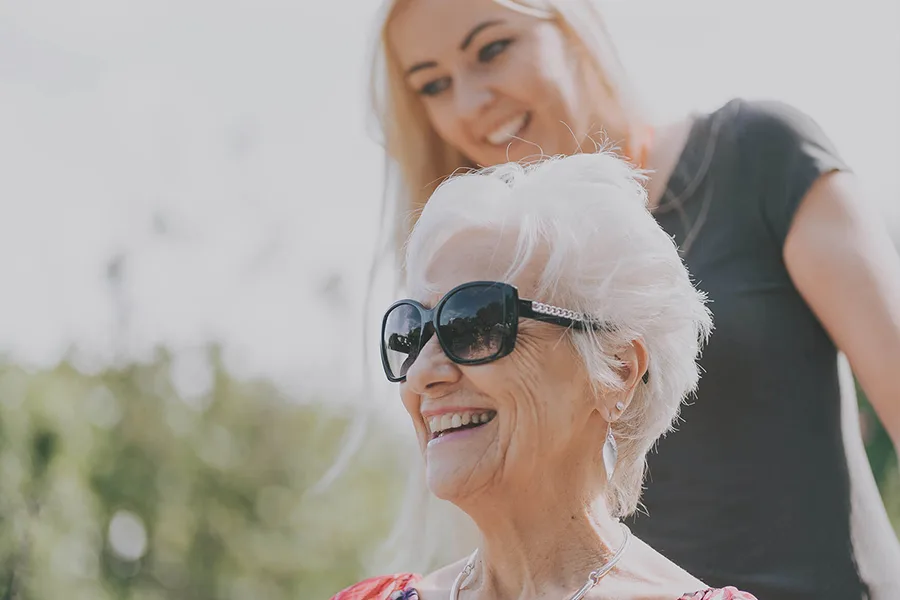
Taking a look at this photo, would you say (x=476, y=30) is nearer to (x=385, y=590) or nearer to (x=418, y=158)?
(x=418, y=158)

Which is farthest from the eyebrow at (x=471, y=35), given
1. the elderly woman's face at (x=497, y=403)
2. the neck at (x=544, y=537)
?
the neck at (x=544, y=537)

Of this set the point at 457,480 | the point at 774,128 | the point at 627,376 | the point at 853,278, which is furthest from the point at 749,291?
the point at 457,480

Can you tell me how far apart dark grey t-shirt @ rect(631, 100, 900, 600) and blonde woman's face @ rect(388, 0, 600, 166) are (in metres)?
0.49

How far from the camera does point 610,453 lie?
87.0 inches

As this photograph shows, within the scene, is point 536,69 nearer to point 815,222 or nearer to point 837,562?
point 815,222

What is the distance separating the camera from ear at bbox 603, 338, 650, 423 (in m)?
2.13

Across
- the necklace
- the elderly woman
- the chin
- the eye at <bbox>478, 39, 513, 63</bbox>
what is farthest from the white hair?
the eye at <bbox>478, 39, 513, 63</bbox>

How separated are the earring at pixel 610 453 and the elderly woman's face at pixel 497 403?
72mm

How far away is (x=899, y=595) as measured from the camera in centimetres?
256

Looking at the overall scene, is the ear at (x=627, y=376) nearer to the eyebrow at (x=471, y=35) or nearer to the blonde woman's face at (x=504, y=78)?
the blonde woman's face at (x=504, y=78)

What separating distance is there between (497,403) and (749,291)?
0.92 m

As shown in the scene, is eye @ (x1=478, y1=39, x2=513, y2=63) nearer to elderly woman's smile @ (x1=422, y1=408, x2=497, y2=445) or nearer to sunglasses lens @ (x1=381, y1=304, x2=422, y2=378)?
sunglasses lens @ (x1=381, y1=304, x2=422, y2=378)

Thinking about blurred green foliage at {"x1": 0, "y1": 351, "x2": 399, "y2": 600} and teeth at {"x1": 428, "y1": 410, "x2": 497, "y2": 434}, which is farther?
blurred green foliage at {"x1": 0, "y1": 351, "x2": 399, "y2": 600}

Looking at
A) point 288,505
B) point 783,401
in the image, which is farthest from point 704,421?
point 288,505
